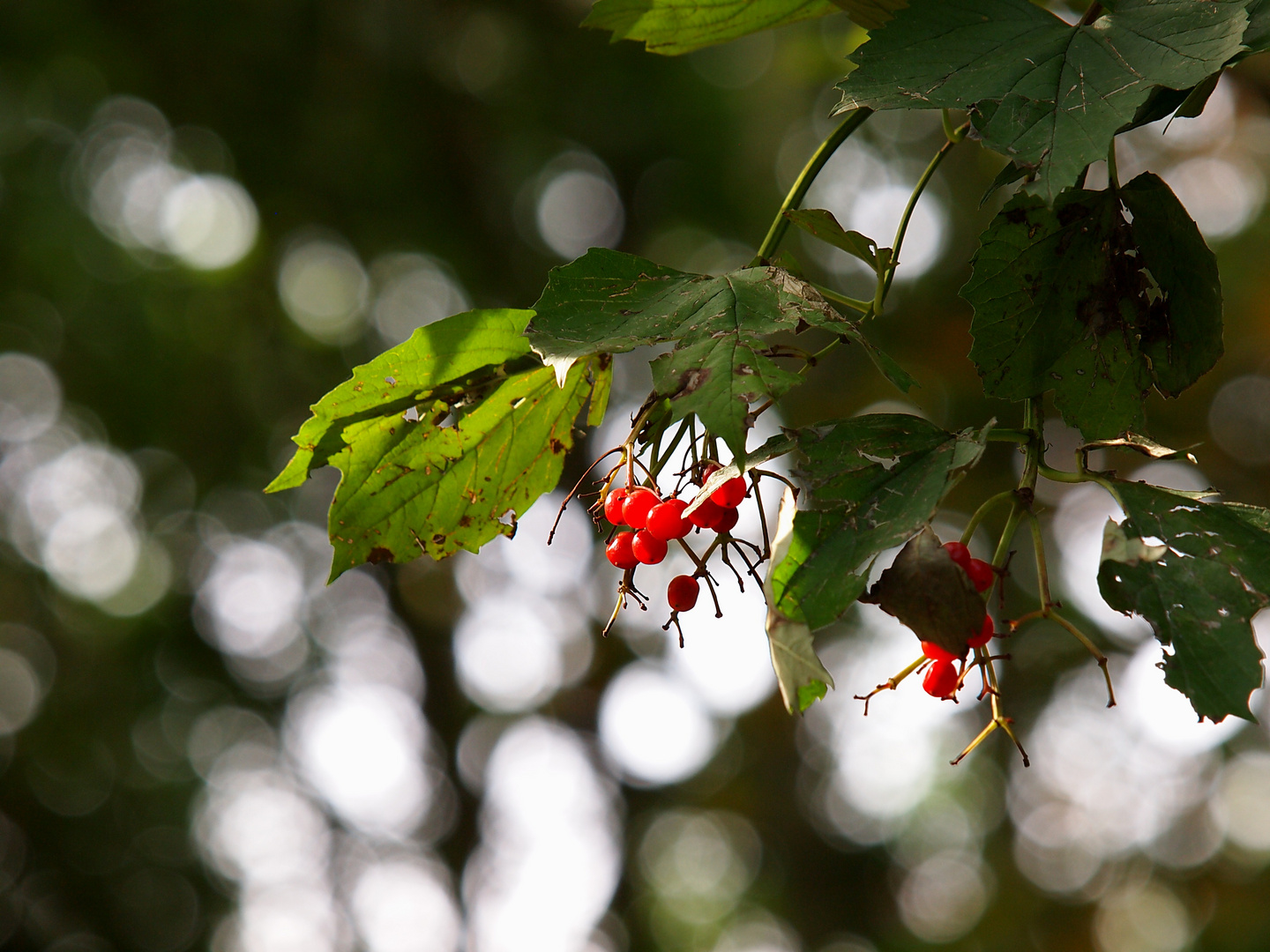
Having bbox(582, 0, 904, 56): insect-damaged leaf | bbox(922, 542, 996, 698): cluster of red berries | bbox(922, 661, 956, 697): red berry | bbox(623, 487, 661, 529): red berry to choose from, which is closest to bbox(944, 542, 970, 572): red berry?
bbox(922, 542, 996, 698): cluster of red berries

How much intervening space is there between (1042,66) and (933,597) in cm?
44

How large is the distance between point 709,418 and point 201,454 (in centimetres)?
854

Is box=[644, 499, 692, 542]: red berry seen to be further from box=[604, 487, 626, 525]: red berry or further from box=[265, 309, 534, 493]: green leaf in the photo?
box=[265, 309, 534, 493]: green leaf

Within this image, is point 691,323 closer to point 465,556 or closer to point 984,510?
point 984,510

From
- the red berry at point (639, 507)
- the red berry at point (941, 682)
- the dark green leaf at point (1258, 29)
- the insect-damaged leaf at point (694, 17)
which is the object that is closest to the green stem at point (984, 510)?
the red berry at point (941, 682)

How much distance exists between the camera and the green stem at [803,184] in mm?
828

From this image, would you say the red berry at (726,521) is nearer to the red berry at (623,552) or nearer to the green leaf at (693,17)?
the red berry at (623,552)

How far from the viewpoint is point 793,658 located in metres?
0.63

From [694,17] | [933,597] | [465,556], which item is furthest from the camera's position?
[465,556]

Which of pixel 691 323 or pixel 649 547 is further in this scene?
pixel 649 547

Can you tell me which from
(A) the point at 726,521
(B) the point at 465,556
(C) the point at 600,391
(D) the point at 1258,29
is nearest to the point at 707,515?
(A) the point at 726,521

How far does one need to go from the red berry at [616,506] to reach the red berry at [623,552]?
0.06 feet

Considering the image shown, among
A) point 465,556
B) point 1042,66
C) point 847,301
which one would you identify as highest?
point 1042,66

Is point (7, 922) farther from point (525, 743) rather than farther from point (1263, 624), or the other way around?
point (1263, 624)
